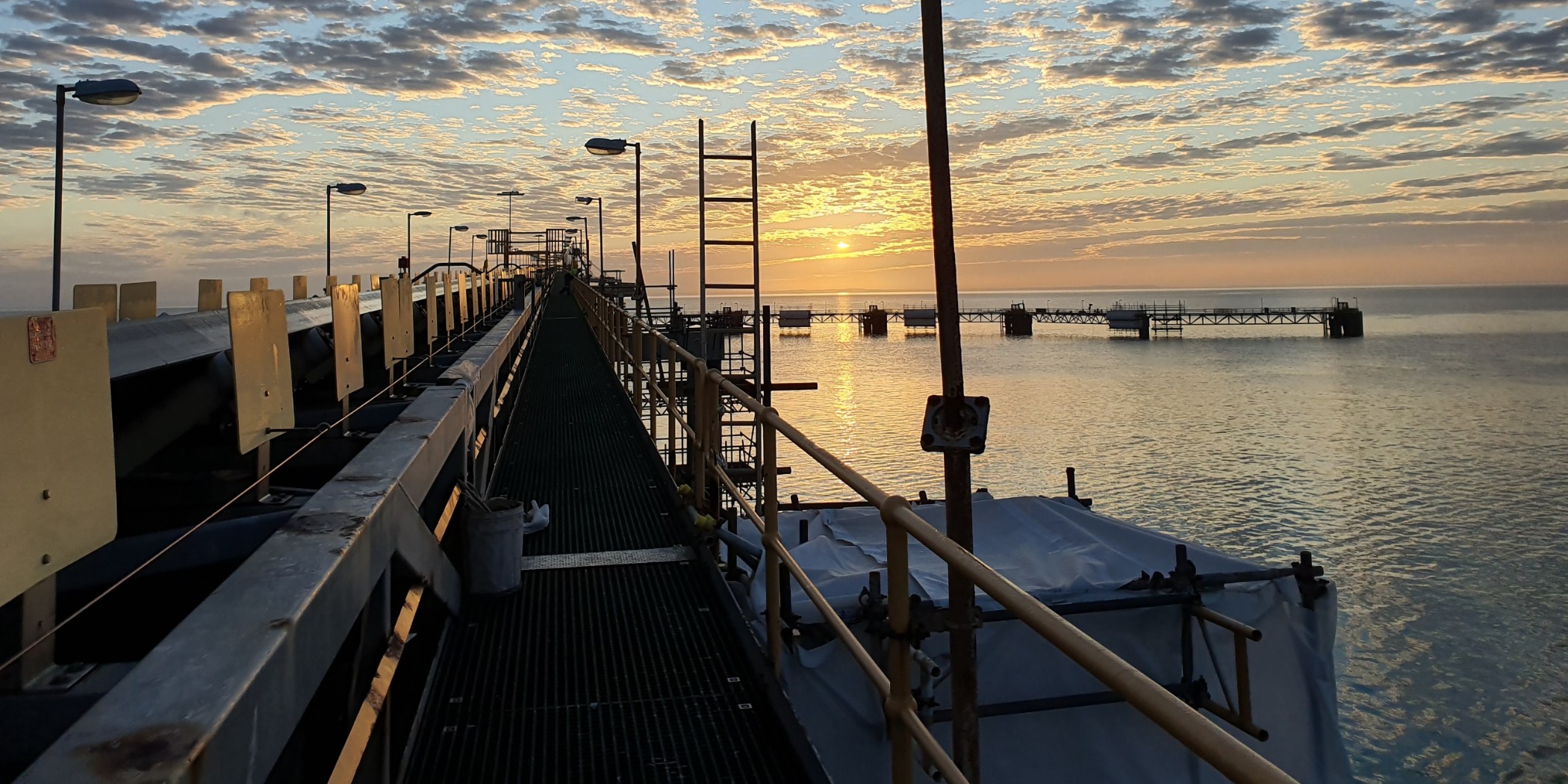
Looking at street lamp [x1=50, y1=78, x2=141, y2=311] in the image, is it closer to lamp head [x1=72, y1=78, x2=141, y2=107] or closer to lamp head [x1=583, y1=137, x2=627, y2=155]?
lamp head [x1=72, y1=78, x2=141, y2=107]

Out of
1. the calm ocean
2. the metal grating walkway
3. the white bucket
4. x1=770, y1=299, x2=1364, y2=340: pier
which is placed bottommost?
the calm ocean

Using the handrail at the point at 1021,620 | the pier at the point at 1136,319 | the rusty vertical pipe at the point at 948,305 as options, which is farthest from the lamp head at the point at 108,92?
the pier at the point at 1136,319

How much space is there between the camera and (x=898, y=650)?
2434mm

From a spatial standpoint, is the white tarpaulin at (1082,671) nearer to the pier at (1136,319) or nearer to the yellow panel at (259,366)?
the yellow panel at (259,366)

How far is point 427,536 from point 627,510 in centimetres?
276

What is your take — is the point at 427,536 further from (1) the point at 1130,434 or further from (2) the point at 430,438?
(1) the point at 1130,434

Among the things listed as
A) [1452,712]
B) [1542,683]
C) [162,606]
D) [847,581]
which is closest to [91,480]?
[162,606]

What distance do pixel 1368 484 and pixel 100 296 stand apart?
31306 millimetres

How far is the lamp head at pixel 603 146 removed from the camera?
68.9 ft

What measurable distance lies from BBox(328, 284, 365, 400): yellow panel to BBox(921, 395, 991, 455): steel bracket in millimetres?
3887

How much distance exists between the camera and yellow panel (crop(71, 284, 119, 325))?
682 centimetres

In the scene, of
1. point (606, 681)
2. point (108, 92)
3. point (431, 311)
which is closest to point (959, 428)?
point (606, 681)

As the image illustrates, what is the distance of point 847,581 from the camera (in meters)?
9.47

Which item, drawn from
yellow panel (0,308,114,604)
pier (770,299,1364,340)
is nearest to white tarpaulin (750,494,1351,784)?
yellow panel (0,308,114,604)
